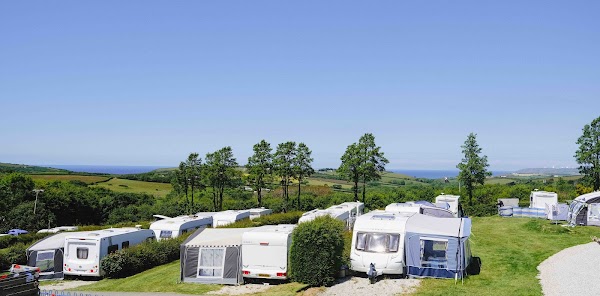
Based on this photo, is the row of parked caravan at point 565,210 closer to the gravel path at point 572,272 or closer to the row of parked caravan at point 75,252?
the gravel path at point 572,272

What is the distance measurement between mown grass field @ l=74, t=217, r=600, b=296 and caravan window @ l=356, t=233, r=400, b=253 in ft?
5.21

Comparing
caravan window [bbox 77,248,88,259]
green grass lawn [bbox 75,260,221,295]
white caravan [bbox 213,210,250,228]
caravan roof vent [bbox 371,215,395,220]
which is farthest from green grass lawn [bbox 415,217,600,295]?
white caravan [bbox 213,210,250,228]

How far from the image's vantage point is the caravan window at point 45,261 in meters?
20.6

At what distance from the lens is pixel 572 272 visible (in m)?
15.5

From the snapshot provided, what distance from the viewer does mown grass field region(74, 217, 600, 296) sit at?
14609mm

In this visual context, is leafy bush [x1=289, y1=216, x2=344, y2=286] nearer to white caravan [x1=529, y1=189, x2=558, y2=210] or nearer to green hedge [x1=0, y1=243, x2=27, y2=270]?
green hedge [x1=0, y1=243, x2=27, y2=270]

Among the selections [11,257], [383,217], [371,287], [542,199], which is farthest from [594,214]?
[11,257]

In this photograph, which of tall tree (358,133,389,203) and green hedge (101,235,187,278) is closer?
green hedge (101,235,187,278)

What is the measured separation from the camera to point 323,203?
5584 cm

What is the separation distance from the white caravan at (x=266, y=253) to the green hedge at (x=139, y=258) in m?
6.62

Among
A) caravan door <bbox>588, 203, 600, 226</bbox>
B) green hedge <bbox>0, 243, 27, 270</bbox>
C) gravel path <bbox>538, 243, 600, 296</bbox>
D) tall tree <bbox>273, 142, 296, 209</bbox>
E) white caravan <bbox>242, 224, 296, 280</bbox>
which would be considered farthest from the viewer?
tall tree <bbox>273, 142, 296, 209</bbox>

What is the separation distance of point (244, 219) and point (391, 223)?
58.0 ft

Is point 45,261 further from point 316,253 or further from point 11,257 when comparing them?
point 316,253

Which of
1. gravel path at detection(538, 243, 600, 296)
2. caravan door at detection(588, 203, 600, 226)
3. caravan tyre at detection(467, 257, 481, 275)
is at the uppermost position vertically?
caravan door at detection(588, 203, 600, 226)
